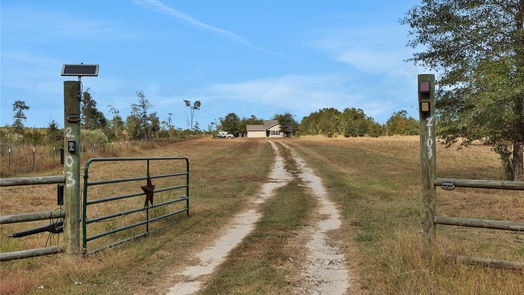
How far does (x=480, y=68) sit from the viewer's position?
13.9 meters

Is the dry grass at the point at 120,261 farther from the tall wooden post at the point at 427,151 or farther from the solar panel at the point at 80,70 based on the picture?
the tall wooden post at the point at 427,151

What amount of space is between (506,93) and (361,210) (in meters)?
5.86

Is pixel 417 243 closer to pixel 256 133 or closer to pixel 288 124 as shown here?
pixel 288 124

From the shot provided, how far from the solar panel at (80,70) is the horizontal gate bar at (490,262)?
605 centimetres

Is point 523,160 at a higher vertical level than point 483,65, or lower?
lower

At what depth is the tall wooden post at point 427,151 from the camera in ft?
19.1

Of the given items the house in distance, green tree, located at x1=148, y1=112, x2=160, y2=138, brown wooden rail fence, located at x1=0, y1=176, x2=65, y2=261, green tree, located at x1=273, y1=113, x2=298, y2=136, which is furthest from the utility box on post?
the house in distance

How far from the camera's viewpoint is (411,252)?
568 centimetres

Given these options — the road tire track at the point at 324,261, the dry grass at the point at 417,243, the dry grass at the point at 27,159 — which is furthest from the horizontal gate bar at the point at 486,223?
the dry grass at the point at 27,159

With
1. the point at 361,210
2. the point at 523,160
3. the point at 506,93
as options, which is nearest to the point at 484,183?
the point at 361,210

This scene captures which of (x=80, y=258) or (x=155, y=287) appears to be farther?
(x=80, y=258)

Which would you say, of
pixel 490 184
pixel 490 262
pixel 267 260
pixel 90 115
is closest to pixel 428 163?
pixel 490 184

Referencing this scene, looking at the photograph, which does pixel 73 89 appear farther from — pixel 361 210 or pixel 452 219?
pixel 361 210

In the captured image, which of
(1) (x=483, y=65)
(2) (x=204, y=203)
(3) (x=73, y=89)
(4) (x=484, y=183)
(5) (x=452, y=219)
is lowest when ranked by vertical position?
(2) (x=204, y=203)
